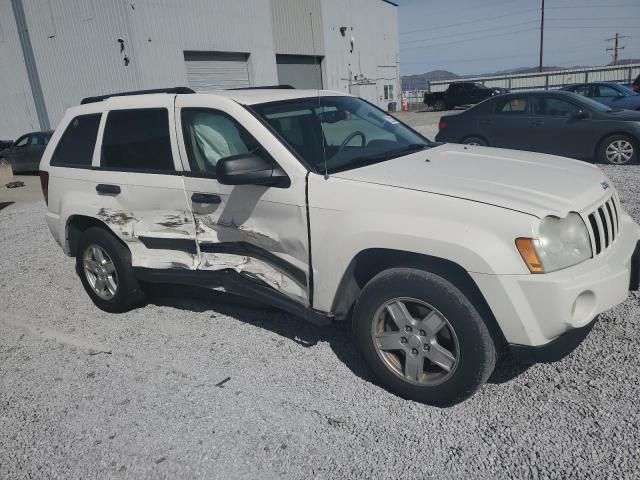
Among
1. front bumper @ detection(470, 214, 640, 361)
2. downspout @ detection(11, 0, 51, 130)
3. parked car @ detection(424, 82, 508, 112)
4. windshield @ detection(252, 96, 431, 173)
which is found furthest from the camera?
parked car @ detection(424, 82, 508, 112)

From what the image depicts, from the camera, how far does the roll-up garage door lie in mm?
21344

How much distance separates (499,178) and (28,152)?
16.8 meters

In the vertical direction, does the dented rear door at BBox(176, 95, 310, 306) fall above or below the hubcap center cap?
above

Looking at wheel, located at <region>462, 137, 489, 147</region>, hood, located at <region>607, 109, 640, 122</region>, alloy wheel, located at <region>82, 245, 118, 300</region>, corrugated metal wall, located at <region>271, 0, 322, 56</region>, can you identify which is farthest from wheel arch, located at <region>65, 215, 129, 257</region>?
corrugated metal wall, located at <region>271, 0, 322, 56</region>

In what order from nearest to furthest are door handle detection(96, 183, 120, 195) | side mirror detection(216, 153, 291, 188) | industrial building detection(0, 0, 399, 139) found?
side mirror detection(216, 153, 291, 188) < door handle detection(96, 183, 120, 195) < industrial building detection(0, 0, 399, 139)

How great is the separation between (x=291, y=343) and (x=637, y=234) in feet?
7.92

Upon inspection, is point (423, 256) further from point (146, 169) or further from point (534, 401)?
point (146, 169)

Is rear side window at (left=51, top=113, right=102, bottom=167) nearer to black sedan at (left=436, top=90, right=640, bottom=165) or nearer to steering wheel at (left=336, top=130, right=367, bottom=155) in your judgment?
steering wheel at (left=336, top=130, right=367, bottom=155)

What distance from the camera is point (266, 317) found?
4.28 metres

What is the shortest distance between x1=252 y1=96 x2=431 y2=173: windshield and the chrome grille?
1344 millimetres

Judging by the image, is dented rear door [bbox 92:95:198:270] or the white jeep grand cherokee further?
dented rear door [bbox 92:95:198:270]

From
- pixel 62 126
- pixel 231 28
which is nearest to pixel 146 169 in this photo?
pixel 62 126

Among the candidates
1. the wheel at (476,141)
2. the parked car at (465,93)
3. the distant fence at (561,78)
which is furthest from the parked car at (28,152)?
the distant fence at (561,78)

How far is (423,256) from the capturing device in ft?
9.24
